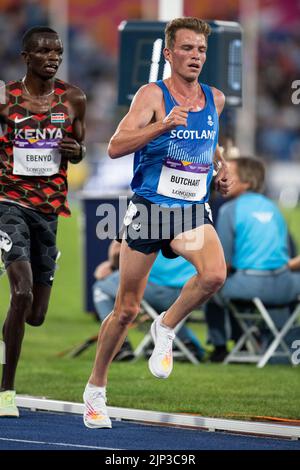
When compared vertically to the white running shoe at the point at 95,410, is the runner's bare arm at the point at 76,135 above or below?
above

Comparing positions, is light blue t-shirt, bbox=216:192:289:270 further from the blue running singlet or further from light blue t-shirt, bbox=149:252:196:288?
the blue running singlet

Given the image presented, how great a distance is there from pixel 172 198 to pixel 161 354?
93 centimetres

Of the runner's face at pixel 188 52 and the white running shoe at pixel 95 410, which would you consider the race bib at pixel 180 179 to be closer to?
the runner's face at pixel 188 52

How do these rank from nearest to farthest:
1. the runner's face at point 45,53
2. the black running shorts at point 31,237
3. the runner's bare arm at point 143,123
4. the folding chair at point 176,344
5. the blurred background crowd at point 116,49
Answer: the runner's bare arm at point 143,123
the black running shorts at point 31,237
the runner's face at point 45,53
the folding chair at point 176,344
the blurred background crowd at point 116,49

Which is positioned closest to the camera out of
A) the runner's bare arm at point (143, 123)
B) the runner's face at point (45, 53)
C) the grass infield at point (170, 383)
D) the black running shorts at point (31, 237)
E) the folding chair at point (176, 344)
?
the runner's bare arm at point (143, 123)

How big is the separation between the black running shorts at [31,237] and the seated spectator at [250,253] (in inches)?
104

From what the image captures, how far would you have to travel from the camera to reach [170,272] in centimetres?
1085

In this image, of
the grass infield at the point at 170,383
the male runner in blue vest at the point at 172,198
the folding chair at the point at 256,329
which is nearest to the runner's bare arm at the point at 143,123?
the male runner in blue vest at the point at 172,198

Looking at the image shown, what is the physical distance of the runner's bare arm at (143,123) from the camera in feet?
22.6

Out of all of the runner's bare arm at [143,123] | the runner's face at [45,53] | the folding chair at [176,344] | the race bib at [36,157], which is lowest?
the folding chair at [176,344]

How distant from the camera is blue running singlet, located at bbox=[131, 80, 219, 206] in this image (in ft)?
23.9

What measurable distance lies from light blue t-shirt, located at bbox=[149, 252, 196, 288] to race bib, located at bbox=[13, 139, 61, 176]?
2.94m
